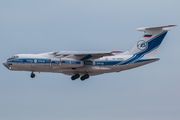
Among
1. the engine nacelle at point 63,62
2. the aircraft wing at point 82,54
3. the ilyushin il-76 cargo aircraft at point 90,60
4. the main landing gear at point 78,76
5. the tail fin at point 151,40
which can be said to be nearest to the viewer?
the aircraft wing at point 82,54

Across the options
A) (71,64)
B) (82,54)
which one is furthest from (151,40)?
(71,64)

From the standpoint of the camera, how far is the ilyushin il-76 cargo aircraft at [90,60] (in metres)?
19.3

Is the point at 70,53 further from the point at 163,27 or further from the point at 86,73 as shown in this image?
the point at 163,27

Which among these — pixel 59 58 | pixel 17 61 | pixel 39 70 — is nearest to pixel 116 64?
pixel 59 58

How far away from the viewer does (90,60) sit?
2012cm

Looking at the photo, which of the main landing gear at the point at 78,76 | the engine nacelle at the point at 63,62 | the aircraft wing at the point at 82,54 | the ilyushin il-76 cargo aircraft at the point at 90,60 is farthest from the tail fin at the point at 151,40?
the engine nacelle at the point at 63,62

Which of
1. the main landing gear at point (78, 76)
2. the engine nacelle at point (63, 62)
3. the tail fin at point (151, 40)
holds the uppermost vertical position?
the tail fin at point (151, 40)

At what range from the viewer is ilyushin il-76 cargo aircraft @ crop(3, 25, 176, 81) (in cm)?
1930

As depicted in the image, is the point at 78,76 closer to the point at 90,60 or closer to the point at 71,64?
the point at 90,60

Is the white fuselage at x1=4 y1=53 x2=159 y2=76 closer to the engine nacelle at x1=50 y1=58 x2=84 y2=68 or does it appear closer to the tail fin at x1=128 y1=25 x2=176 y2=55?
the engine nacelle at x1=50 y1=58 x2=84 y2=68

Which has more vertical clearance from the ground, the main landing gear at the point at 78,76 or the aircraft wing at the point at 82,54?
the aircraft wing at the point at 82,54

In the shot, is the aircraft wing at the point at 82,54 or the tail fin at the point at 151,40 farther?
the tail fin at the point at 151,40

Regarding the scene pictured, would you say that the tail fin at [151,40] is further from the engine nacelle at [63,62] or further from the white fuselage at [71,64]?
the engine nacelle at [63,62]

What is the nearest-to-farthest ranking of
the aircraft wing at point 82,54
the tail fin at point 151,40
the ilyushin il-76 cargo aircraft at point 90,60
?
1. the aircraft wing at point 82,54
2. the ilyushin il-76 cargo aircraft at point 90,60
3. the tail fin at point 151,40
